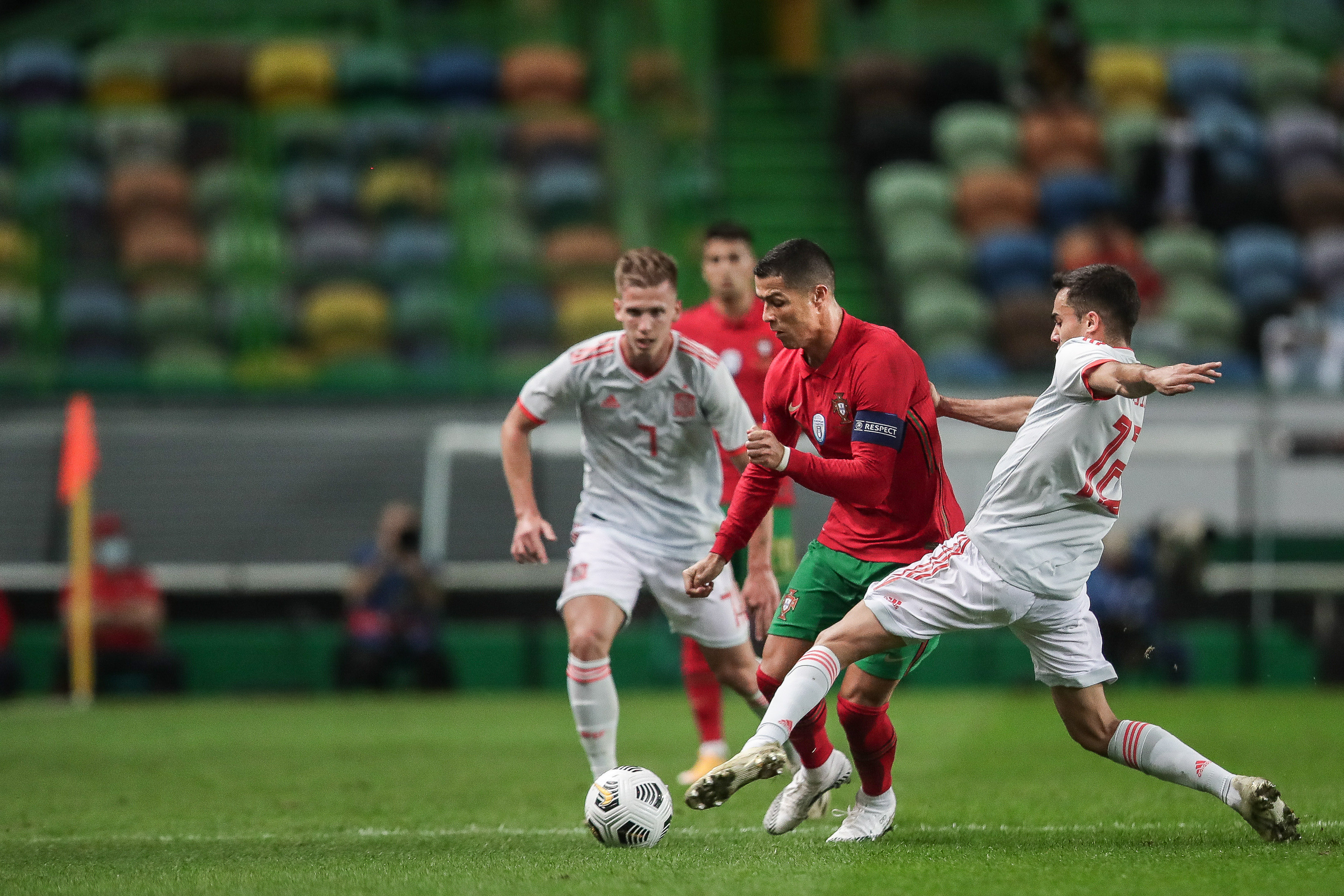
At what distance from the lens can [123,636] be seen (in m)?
15.0

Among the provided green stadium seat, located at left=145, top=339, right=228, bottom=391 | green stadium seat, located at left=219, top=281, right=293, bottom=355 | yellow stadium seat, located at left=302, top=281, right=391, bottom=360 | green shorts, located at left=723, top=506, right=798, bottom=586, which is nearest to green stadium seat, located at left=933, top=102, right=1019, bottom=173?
yellow stadium seat, located at left=302, top=281, right=391, bottom=360

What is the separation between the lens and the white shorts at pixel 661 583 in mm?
7164

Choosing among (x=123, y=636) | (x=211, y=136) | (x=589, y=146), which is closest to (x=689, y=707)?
(x=123, y=636)

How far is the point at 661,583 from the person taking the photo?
730cm

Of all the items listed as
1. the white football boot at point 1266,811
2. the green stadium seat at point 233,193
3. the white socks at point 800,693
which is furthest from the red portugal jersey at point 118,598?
the white football boot at point 1266,811

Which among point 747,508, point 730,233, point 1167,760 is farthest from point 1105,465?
point 730,233

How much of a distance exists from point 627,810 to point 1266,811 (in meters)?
2.09

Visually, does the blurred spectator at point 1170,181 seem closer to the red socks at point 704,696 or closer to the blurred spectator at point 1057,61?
the blurred spectator at point 1057,61

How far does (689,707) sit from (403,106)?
962 centimetres

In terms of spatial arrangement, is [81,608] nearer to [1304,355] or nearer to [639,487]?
[639,487]

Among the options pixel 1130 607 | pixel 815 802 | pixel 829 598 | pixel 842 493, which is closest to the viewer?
pixel 842 493

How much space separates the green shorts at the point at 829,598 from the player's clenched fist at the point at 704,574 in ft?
1.45

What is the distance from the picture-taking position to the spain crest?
19.5 ft

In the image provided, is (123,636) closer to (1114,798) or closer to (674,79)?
(674,79)
